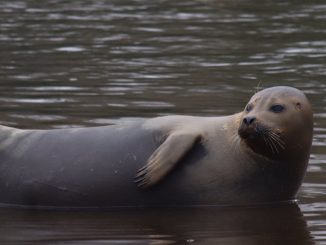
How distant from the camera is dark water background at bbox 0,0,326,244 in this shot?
7613 millimetres

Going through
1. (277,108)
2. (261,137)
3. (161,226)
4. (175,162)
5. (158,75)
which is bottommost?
(158,75)

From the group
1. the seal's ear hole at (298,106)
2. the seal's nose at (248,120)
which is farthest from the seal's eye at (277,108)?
the seal's nose at (248,120)

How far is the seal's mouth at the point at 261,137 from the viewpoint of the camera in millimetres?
7672

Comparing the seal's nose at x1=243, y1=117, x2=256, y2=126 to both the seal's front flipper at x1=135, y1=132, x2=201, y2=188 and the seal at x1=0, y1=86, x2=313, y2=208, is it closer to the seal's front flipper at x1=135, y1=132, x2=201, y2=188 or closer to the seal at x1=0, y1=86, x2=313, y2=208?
the seal at x1=0, y1=86, x2=313, y2=208

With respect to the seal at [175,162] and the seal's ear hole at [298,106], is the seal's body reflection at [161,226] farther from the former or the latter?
the seal's ear hole at [298,106]

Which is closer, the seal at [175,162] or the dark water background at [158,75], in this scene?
the dark water background at [158,75]

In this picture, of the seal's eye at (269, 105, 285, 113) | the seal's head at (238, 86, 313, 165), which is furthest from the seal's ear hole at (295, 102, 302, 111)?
the seal's eye at (269, 105, 285, 113)

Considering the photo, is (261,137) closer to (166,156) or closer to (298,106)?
(298,106)

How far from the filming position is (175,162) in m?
7.87

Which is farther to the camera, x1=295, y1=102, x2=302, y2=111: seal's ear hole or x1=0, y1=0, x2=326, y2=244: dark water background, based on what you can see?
x1=295, y1=102, x2=302, y2=111: seal's ear hole

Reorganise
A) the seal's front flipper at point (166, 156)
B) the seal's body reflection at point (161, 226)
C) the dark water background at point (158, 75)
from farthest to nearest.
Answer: the seal's front flipper at point (166, 156)
the dark water background at point (158, 75)
the seal's body reflection at point (161, 226)

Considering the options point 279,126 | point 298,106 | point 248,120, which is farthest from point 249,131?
point 298,106

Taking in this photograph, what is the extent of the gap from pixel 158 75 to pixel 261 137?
5.71 metres

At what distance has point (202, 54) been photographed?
15188mm
